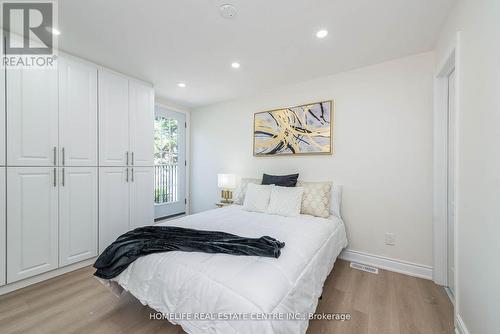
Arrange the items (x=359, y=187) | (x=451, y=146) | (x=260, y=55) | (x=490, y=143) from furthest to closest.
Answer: (x=359, y=187)
(x=260, y=55)
(x=451, y=146)
(x=490, y=143)

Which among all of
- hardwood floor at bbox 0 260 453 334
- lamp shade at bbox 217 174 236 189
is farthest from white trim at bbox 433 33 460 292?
lamp shade at bbox 217 174 236 189

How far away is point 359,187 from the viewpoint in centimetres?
257

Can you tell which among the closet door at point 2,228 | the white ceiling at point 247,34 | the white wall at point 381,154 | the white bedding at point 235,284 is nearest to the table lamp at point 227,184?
the white wall at point 381,154

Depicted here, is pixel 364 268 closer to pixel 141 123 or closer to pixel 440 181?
pixel 440 181

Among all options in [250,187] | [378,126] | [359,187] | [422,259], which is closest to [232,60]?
[250,187]

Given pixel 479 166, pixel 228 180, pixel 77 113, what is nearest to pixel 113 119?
pixel 77 113

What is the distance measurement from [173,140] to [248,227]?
2.82 metres

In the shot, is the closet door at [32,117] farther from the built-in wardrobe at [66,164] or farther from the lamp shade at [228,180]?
the lamp shade at [228,180]

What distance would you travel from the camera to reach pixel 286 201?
2.50 meters

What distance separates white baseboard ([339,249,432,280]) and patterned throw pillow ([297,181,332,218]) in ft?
2.30

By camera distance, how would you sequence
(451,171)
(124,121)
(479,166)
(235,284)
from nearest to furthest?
(235,284), (479,166), (451,171), (124,121)

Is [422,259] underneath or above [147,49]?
underneath

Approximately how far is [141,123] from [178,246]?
2228 millimetres

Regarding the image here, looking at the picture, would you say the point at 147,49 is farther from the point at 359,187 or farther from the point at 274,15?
the point at 359,187
